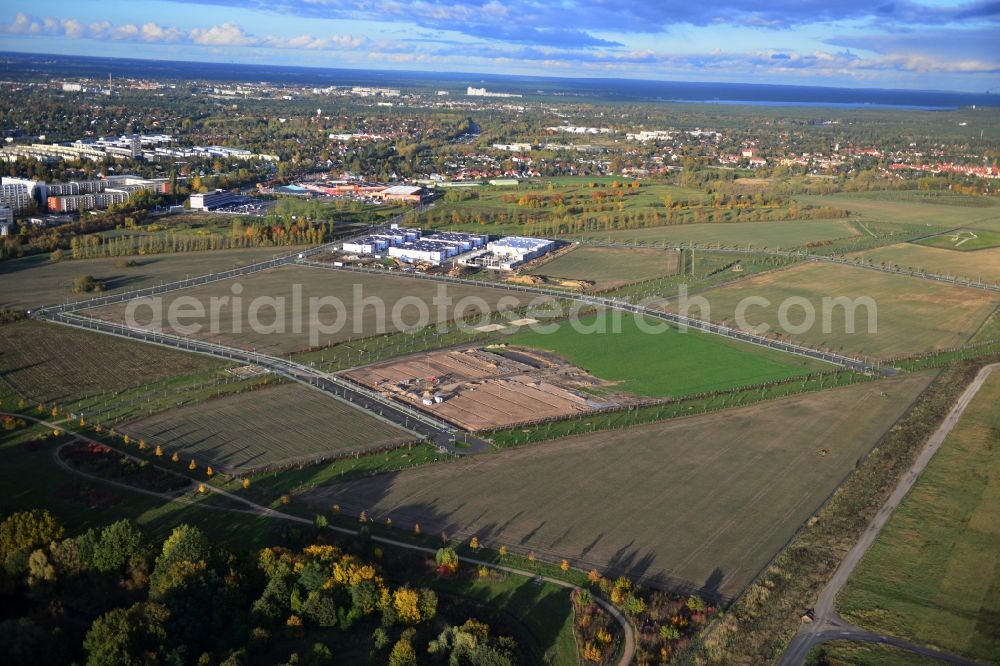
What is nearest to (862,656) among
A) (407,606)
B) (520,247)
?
(407,606)

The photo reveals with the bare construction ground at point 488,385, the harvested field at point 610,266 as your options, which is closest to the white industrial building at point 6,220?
the harvested field at point 610,266

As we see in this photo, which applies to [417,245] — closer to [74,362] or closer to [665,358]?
[665,358]

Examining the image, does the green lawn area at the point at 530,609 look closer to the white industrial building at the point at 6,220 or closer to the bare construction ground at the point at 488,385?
the bare construction ground at the point at 488,385

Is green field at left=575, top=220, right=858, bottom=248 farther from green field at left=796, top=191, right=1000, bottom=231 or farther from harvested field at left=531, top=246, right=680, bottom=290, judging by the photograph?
green field at left=796, top=191, right=1000, bottom=231

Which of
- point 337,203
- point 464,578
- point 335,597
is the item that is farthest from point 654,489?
point 337,203

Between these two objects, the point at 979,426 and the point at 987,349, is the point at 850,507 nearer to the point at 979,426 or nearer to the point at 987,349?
the point at 979,426

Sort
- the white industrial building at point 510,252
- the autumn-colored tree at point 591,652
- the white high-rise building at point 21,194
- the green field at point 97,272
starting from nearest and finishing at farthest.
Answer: the autumn-colored tree at point 591,652 → the green field at point 97,272 → the white industrial building at point 510,252 → the white high-rise building at point 21,194

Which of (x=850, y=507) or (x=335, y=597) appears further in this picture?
(x=850, y=507)
